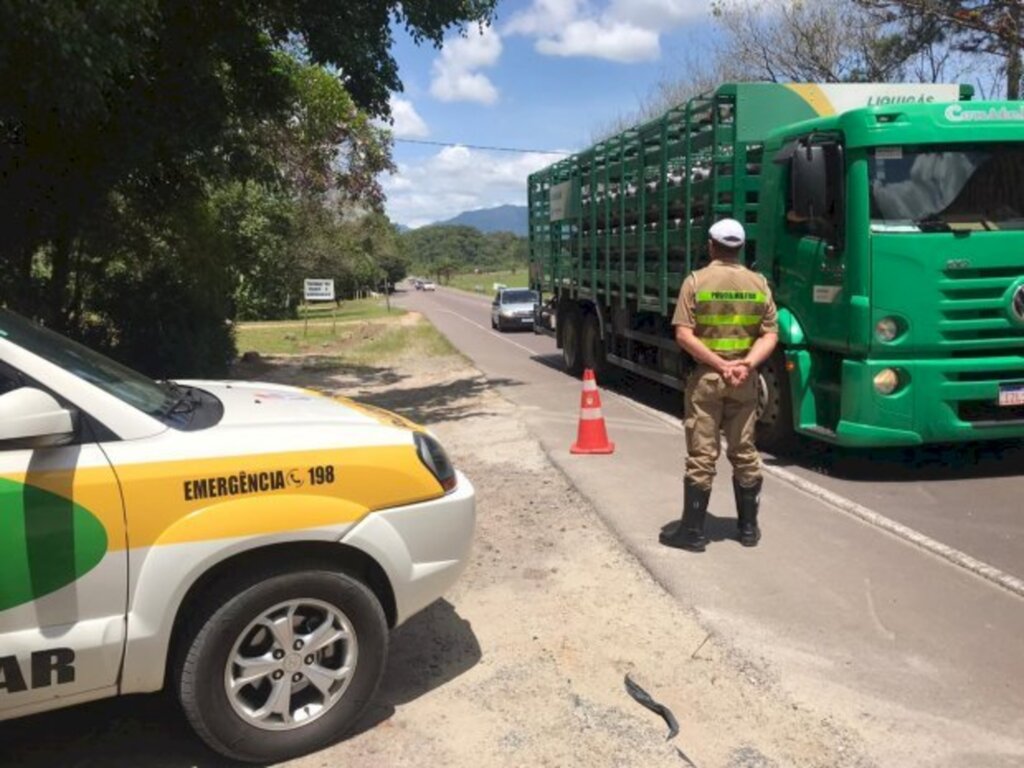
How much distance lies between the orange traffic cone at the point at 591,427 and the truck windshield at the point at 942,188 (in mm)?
2746

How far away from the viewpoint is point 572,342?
14.3 meters

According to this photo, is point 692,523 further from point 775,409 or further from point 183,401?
point 183,401

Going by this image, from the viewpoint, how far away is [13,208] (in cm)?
916

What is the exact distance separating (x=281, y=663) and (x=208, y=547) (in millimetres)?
531

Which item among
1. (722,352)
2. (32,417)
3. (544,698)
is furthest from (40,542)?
(722,352)

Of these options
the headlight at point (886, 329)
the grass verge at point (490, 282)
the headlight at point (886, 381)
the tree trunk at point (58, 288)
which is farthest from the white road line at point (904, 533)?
the grass verge at point (490, 282)

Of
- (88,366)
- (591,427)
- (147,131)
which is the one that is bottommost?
(591,427)

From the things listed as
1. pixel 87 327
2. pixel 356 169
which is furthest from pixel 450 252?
pixel 87 327

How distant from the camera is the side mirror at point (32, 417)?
2.55 meters

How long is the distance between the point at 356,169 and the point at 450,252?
169 meters

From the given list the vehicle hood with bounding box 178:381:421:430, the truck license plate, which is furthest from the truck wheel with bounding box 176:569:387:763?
the truck license plate

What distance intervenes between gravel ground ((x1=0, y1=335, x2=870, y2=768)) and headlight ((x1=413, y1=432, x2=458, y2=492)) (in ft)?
2.99

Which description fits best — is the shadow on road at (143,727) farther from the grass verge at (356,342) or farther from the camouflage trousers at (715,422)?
the grass verge at (356,342)

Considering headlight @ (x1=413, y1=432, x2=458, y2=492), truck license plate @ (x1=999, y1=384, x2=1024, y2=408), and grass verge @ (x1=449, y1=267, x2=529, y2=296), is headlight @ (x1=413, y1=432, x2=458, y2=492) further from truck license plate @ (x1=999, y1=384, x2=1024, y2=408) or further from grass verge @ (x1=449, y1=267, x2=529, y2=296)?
grass verge @ (x1=449, y1=267, x2=529, y2=296)
